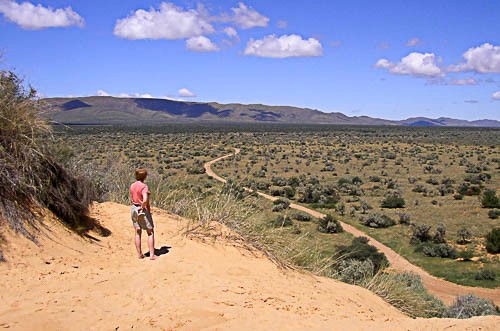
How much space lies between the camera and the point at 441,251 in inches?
701

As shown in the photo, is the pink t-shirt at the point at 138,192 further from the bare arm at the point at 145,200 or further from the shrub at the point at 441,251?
the shrub at the point at 441,251

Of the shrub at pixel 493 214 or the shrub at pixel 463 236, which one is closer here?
the shrub at pixel 463 236

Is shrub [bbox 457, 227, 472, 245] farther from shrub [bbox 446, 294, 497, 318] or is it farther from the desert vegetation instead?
shrub [bbox 446, 294, 497, 318]

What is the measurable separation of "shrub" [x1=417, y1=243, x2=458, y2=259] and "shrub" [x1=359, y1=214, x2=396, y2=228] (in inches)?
163

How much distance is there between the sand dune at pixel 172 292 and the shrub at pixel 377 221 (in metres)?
15.3

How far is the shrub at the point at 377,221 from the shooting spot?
22.3 m

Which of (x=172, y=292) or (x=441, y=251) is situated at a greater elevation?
(x=172, y=292)

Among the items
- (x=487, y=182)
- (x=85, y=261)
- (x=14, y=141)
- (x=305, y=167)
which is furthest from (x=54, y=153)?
(x=305, y=167)

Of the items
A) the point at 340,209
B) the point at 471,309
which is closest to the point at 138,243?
the point at 471,309

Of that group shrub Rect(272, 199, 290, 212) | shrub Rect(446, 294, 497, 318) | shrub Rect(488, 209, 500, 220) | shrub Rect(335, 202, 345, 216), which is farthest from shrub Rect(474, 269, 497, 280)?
shrub Rect(272, 199, 290, 212)

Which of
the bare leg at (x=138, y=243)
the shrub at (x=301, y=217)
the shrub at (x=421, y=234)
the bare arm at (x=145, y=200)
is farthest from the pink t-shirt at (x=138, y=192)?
the shrub at (x=301, y=217)

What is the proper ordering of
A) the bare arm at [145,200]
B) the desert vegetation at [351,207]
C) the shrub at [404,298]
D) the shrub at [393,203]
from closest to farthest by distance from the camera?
the bare arm at [145,200] → the shrub at [404,298] → the desert vegetation at [351,207] → the shrub at [393,203]

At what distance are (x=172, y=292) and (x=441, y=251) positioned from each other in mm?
14627

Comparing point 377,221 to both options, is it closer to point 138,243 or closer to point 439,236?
point 439,236
